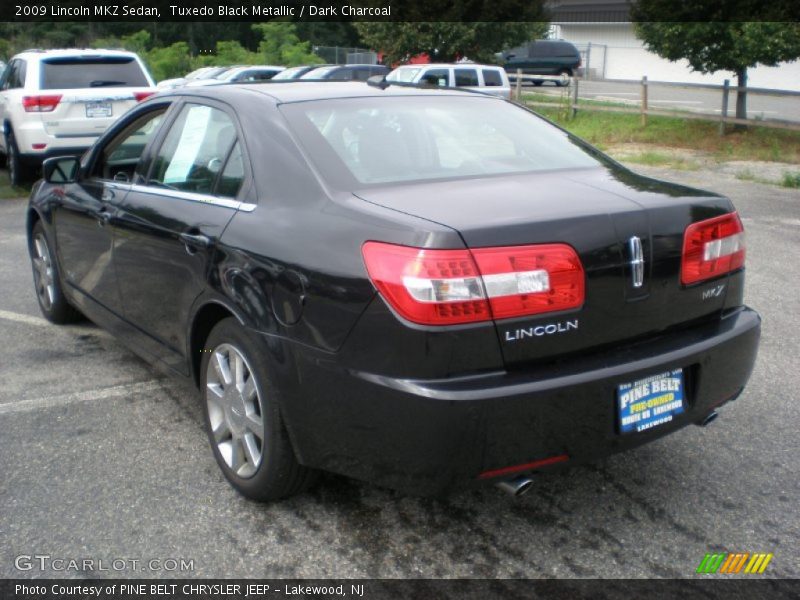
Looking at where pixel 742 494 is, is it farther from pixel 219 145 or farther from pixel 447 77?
pixel 447 77

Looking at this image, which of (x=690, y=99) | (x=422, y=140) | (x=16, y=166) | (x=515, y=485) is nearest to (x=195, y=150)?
(x=422, y=140)

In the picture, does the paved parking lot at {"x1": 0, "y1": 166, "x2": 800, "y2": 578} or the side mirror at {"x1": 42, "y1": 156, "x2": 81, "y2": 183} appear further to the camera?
the side mirror at {"x1": 42, "y1": 156, "x2": 81, "y2": 183}

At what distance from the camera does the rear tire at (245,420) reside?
10.4 feet

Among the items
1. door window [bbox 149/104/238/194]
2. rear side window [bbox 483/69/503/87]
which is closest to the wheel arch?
door window [bbox 149/104/238/194]

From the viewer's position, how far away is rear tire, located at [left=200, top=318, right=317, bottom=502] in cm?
316

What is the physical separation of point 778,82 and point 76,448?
113ft

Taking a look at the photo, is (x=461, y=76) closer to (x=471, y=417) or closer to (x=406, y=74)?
(x=406, y=74)

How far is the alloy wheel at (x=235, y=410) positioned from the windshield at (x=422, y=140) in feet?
2.68

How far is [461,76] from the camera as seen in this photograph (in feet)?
71.3

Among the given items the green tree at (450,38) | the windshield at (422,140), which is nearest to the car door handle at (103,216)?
the windshield at (422,140)

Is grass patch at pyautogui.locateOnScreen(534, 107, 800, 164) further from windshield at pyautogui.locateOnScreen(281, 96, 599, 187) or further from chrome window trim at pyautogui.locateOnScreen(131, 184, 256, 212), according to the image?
chrome window trim at pyautogui.locateOnScreen(131, 184, 256, 212)

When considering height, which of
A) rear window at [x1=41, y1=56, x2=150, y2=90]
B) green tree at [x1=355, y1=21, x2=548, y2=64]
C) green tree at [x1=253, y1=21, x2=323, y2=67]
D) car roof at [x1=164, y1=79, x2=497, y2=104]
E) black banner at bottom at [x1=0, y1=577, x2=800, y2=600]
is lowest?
black banner at bottom at [x1=0, y1=577, x2=800, y2=600]

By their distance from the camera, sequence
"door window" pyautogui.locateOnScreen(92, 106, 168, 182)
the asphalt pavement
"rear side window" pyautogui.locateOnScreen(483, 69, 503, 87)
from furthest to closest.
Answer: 1. the asphalt pavement
2. "rear side window" pyautogui.locateOnScreen(483, 69, 503, 87)
3. "door window" pyautogui.locateOnScreen(92, 106, 168, 182)

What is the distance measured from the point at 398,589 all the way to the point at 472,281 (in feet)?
3.38
